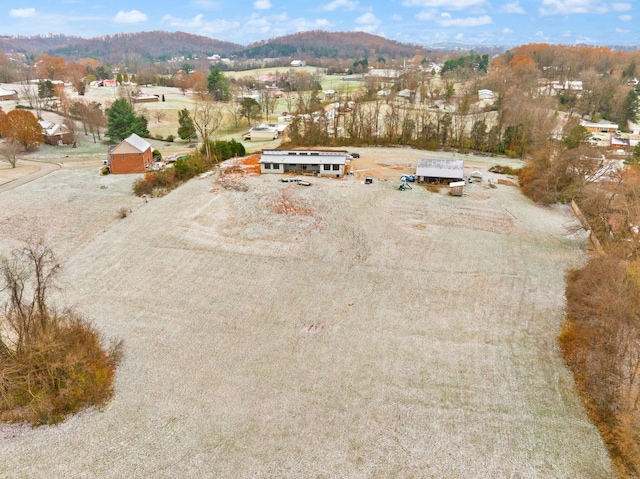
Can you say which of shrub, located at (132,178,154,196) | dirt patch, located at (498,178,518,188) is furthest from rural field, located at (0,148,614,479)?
dirt patch, located at (498,178,518,188)

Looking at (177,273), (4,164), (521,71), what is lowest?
(177,273)

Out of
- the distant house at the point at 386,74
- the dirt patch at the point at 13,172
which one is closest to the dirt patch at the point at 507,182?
the dirt patch at the point at 13,172

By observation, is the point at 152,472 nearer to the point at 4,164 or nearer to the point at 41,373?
the point at 41,373

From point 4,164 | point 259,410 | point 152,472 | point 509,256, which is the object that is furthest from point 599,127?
point 4,164

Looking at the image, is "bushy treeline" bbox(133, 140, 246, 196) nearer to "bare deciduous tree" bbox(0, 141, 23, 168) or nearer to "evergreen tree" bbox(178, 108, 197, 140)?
"evergreen tree" bbox(178, 108, 197, 140)

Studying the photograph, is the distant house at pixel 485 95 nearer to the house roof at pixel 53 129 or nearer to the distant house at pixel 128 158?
the distant house at pixel 128 158

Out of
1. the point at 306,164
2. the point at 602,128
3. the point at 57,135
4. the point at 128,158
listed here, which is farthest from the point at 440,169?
the point at 57,135
